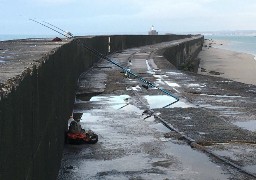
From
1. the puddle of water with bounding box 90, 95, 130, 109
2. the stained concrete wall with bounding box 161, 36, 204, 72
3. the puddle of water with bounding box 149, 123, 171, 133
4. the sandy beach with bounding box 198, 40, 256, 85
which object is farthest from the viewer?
the stained concrete wall with bounding box 161, 36, 204, 72

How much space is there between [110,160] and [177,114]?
3.82 metres

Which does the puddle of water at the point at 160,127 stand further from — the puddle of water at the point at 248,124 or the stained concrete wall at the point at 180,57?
the stained concrete wall at the point at 180,57

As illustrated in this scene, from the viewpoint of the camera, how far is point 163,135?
7.85 meters

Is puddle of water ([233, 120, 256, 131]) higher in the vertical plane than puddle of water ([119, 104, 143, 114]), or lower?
higher

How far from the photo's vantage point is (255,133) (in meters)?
8.09

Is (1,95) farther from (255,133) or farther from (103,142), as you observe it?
(255,133)

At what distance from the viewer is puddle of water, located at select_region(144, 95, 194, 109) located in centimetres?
1103

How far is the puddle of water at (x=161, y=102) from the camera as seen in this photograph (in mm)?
11034

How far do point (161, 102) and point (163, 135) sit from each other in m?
3.76

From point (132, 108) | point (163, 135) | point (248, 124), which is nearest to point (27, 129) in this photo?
point (163, 135)

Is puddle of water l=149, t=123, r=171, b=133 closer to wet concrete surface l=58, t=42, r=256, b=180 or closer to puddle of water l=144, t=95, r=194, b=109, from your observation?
wet concrete surface l=58, t=42, r=256, b=180

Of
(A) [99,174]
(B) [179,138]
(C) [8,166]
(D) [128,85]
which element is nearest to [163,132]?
(B) [179,138]

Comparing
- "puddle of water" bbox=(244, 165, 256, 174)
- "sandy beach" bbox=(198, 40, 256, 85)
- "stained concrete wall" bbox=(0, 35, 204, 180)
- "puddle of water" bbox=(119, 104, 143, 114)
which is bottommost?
"sandy beach" bbox=(198, 40, 256, 85)

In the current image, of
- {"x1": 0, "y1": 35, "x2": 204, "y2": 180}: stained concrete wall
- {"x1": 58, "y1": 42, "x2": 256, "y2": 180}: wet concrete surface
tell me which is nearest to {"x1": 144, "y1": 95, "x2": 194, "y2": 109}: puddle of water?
{"x1": 58, "y1": 42, "x2": 256, "y2": 180}: wet concrete surface
